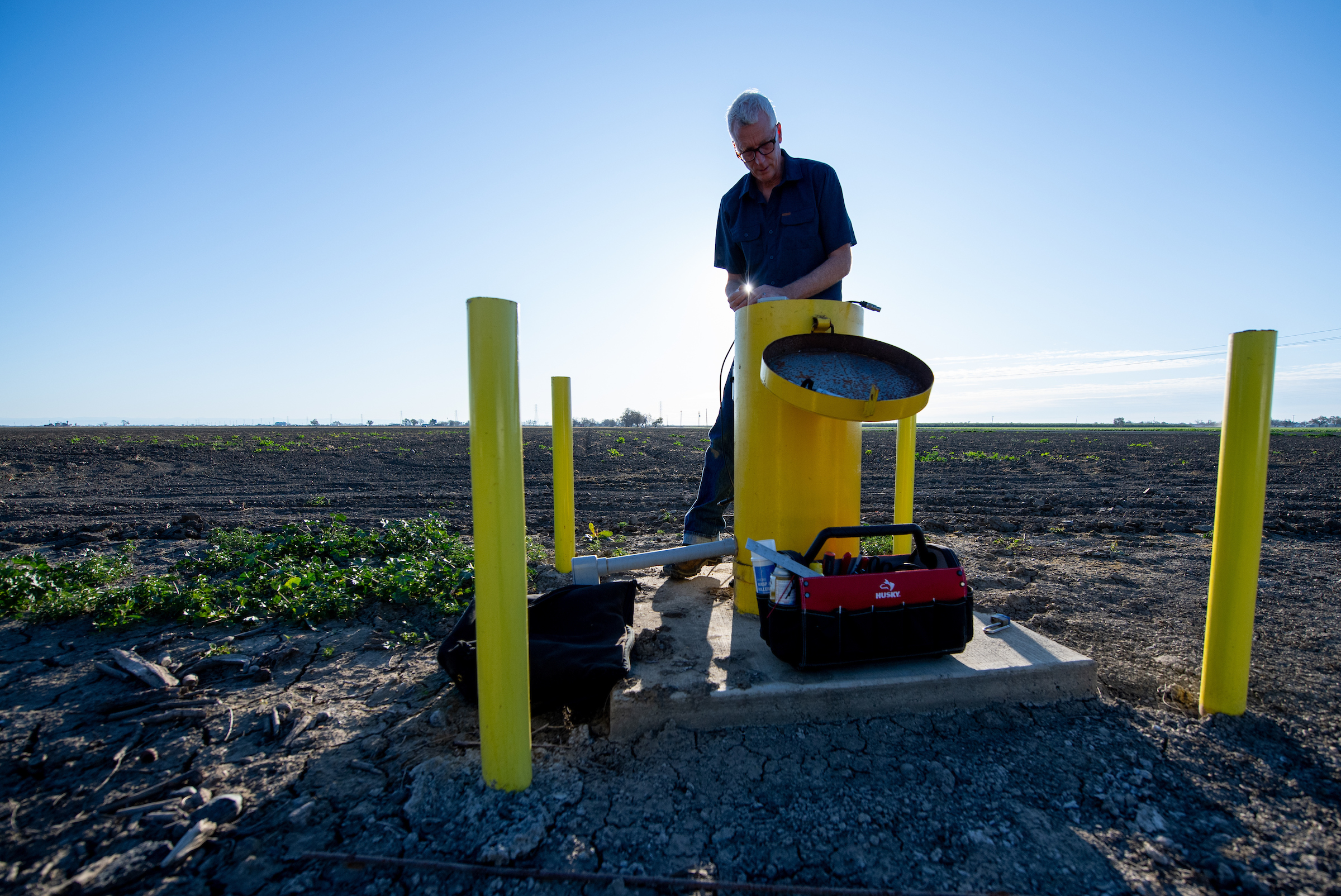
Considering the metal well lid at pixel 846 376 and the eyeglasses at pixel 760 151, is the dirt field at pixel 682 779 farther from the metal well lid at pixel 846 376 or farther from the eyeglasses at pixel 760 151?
A: the eyeglasses at pixel 760 151

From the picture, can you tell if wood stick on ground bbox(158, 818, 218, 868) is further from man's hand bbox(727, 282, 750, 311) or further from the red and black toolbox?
man's hand bbox(727, 282, 750, 311)

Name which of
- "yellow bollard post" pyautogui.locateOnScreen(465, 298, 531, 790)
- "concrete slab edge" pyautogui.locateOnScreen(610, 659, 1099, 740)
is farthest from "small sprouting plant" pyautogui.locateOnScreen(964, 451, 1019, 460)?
"yellow bollard post" pyautogui.locateOnScreen(465, 298, 531, 790)

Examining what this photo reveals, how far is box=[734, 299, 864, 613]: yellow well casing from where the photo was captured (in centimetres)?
270

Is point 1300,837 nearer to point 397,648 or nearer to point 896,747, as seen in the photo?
point 896,747

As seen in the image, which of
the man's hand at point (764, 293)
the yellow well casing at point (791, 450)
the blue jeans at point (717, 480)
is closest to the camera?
the yellow well casing at point (791, 450)

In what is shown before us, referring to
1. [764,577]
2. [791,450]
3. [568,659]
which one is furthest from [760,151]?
[568,659]

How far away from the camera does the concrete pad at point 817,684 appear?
2.06 metres

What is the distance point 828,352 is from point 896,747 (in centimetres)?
155

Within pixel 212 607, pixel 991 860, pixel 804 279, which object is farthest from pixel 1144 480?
pixel 212 607

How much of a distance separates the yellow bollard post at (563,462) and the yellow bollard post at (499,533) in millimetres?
1845

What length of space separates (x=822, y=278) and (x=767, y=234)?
1.60ft

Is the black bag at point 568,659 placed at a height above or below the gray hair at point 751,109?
below

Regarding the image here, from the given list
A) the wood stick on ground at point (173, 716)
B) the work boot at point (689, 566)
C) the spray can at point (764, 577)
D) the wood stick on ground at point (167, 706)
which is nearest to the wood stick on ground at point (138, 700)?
the wood stick on ground at point (167, 706)

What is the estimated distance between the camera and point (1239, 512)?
196 cm
